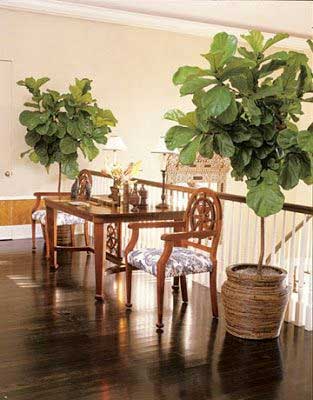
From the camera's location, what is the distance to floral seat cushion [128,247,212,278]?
3979 millimetres

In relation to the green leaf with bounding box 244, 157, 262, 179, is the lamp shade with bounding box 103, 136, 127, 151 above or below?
above

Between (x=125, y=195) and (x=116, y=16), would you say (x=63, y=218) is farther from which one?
(x=116, y=16)

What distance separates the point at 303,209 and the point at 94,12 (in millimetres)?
4657

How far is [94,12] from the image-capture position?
7.30m

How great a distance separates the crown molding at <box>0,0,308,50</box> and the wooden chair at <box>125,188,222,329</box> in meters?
3.88

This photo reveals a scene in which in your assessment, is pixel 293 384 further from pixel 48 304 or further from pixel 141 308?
pixel 48 304

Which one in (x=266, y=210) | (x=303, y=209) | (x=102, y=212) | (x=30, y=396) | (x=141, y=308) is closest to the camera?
(x=30, y=396)

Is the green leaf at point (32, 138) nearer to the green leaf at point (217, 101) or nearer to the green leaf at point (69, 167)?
the green leaf at point (69, 167)

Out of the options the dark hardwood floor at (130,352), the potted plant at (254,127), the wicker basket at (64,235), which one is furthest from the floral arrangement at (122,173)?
the wicker basket at (64,235)

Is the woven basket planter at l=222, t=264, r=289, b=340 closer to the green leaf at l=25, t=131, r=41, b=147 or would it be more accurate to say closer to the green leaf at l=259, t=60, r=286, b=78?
the green leaf at l=259, t=60, r=286, b=78

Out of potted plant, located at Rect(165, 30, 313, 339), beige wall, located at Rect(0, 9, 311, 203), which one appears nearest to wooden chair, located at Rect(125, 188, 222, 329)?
potted plant, located at Rect(165, 30, 313, 339)

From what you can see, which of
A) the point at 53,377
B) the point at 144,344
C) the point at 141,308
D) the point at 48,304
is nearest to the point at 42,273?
the point at 48,304

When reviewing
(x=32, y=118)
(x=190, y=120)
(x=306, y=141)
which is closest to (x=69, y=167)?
(x=32, y=118)

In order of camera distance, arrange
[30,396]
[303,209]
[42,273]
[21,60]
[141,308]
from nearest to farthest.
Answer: [30,396] < [303,209] < [141,308] < [42,273] < [21,60]
